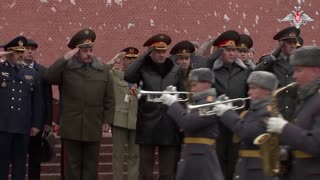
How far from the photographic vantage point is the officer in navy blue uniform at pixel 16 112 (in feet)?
31.3

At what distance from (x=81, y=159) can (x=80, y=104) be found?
693 millimetres

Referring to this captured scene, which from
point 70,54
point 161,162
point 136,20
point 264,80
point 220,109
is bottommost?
point 161,162

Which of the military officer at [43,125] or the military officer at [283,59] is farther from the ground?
the military officer at [283,59]

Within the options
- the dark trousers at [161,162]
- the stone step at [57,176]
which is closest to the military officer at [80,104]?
the dark trousers at [161,162]

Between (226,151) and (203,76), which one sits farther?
(226,151)

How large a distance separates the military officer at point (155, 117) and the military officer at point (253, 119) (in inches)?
98.8

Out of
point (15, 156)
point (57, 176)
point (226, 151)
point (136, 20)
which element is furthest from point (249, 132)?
point (136, 20)

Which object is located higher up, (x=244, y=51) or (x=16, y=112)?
(x=244, y=51)

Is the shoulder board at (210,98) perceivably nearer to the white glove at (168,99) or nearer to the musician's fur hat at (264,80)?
the white glove at (168,99)

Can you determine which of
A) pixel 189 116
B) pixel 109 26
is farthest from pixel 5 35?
pixel 189 116

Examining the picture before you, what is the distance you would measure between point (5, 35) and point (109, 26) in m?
2.79

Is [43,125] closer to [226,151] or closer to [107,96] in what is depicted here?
[107,96]

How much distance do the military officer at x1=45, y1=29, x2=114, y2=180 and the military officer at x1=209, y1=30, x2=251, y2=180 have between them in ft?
4.93

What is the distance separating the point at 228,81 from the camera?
373 inches
